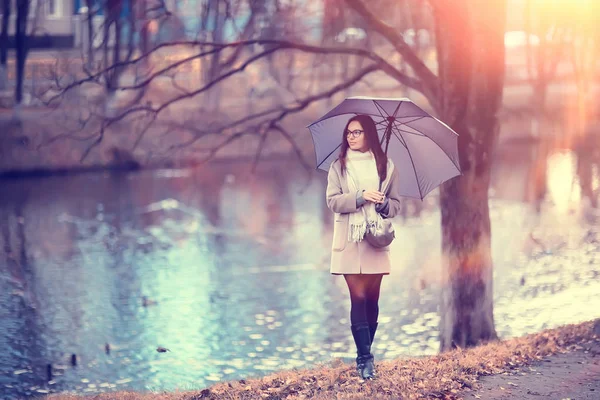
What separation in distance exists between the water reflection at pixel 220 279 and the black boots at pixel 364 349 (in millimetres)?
4023

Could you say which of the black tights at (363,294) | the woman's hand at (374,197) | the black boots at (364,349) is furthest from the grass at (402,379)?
the woman's hand at (374,197)

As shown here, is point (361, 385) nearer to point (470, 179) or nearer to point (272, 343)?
point (470, 179)

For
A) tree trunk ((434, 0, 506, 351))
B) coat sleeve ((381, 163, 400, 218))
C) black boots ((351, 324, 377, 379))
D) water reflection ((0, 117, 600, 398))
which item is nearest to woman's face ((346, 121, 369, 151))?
coat sleeve ((381, 163, 400, 218))

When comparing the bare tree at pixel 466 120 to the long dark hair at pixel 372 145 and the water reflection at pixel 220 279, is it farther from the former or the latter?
the long dark hair at pixel 372 145

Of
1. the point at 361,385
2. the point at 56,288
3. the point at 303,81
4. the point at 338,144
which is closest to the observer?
the point at 361,385

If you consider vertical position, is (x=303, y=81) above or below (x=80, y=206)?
above

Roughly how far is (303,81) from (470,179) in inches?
1487

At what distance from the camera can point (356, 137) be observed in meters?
7.17

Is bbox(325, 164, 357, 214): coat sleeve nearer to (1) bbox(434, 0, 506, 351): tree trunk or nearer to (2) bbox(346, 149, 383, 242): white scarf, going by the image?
(2) bbox(346, 149, 383, 242): white scarf

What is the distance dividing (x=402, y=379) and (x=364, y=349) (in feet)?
1.14

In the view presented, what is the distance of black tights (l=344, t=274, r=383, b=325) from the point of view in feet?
23.9

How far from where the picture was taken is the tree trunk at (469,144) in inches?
416

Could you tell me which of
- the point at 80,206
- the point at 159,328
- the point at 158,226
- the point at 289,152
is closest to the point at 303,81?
the point at 289,152

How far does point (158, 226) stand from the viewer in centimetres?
2492
